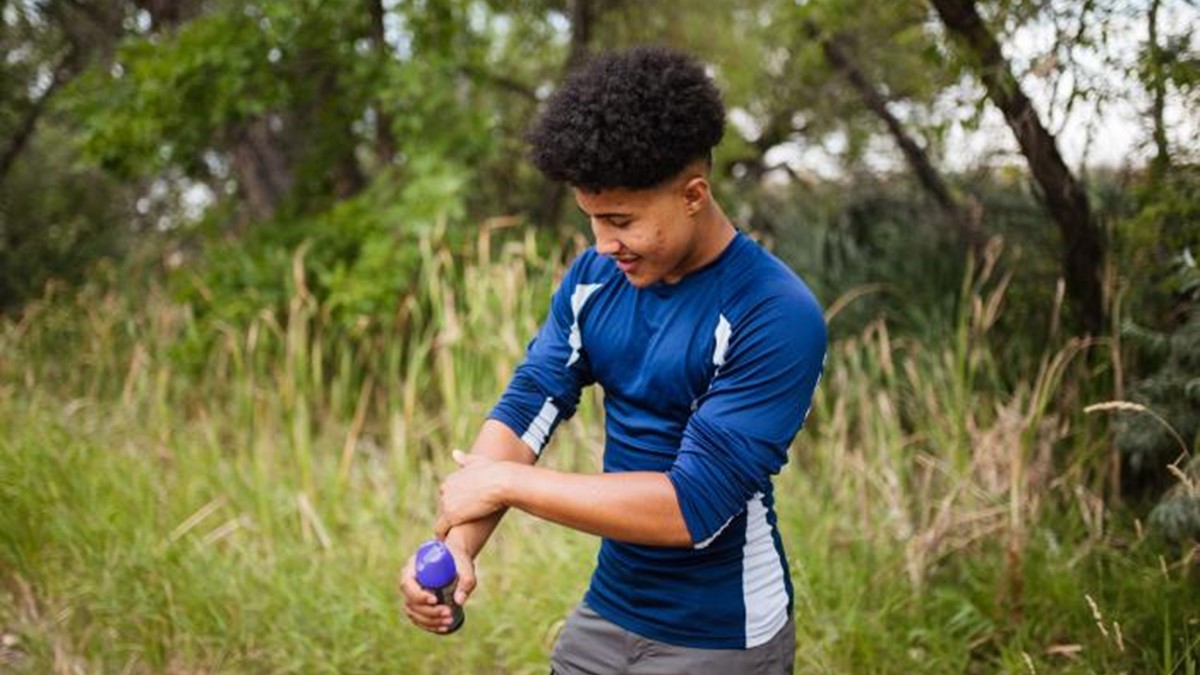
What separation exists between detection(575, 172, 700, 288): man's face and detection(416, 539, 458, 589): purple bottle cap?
23.3 inches

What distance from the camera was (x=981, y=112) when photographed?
4.45 metres

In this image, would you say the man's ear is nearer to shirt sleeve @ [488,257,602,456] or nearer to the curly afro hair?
the curly afro hair

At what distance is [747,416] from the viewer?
196cm

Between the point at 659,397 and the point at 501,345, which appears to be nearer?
the point at 659,397

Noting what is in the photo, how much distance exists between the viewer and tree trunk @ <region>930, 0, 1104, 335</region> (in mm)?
4402

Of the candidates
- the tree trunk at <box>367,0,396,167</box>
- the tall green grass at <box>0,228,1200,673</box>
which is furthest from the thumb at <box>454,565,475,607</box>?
the tree trunk at <box>367,0,396,167</box>

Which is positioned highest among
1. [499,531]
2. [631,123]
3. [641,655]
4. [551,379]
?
[631,123]

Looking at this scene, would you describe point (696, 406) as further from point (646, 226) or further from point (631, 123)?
point (631, 123)

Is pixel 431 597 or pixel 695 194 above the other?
pixel 695 194

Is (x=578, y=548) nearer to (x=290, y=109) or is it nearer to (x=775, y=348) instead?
(x=775, y=348)

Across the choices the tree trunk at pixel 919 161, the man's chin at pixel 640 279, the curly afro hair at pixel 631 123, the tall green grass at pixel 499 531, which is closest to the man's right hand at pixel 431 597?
the man's chin at pixel 640 279

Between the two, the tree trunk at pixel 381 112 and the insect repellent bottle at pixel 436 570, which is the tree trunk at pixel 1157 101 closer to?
the insect repellent bottle at pixel 436 570

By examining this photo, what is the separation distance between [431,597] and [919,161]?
4955mm

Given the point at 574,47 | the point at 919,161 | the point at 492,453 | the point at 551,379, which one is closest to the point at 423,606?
the point at 492,453
